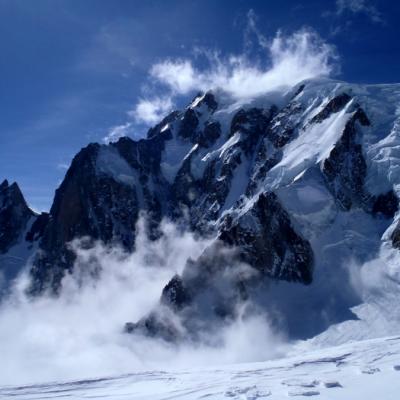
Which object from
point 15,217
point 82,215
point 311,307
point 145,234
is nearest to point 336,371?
point 311,307

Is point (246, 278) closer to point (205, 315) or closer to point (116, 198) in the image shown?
point (205, 315)

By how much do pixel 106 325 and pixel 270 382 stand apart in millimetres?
72232

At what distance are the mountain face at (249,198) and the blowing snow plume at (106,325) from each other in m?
3.30

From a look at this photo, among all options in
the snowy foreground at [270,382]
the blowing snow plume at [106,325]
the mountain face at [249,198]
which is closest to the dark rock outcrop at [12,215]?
the mountain face at [249,198]

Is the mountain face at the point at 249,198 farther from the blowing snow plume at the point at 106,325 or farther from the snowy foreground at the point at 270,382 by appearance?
the snowy foreground at the point at 270,382

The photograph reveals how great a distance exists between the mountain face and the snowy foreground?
2907 centimetres

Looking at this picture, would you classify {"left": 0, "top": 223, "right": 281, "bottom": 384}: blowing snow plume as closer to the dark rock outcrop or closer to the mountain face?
the mountain face

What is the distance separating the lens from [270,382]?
26359mm

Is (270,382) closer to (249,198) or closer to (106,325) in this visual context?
(106,325)

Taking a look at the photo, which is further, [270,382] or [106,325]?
[106,325]

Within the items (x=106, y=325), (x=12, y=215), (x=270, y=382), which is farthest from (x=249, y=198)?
(x=12, y=215)

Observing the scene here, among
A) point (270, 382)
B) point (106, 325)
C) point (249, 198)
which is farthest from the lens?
point (249, 198)

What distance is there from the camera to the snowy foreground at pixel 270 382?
22484 mm

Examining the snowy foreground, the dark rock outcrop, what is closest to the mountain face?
the dark rock outcrop
